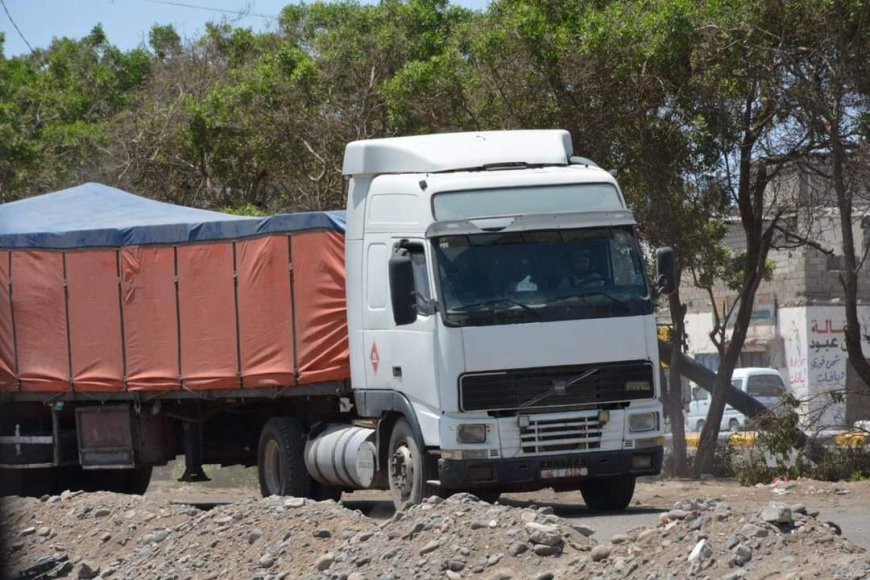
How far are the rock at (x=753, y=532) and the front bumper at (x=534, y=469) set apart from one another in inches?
163

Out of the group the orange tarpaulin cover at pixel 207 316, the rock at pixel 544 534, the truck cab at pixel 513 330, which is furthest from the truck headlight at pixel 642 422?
the orange tarpaulin cover at pixel 207 316

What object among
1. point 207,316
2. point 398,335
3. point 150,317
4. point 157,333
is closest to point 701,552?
point 398,335

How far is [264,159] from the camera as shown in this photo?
2644 cm

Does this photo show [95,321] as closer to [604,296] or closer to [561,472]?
[561,472]

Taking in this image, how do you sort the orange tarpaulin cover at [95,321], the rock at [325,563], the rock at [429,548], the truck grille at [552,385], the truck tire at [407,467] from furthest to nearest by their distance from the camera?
the orange tarpaulin cover at [95,321] → the truck tire at [407,467] → the truck grille at [552,385] → the rock at [325,563] → the rock at [429,548]

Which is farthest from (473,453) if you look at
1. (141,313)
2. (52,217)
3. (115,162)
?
(115,162)

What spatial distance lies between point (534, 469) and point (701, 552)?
4286 mm

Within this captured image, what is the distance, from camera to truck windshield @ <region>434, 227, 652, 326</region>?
39.2 feet

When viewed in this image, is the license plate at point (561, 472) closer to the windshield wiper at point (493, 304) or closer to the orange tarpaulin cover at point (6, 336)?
the windshield wiper at point (493, 304)

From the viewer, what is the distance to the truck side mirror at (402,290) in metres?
12.1

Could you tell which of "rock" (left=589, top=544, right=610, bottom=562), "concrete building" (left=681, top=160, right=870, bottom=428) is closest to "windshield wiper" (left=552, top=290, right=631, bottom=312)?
"rock" (left=589, top=544, right=610, bottom=562)

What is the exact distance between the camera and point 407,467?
496 inches

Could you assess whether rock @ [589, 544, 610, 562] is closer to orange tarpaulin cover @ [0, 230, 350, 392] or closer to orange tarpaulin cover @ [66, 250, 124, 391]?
orange tarpaulin cover @ [0, 230, 350, 392]

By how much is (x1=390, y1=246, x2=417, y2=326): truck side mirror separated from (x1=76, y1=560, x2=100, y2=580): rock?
330cm
